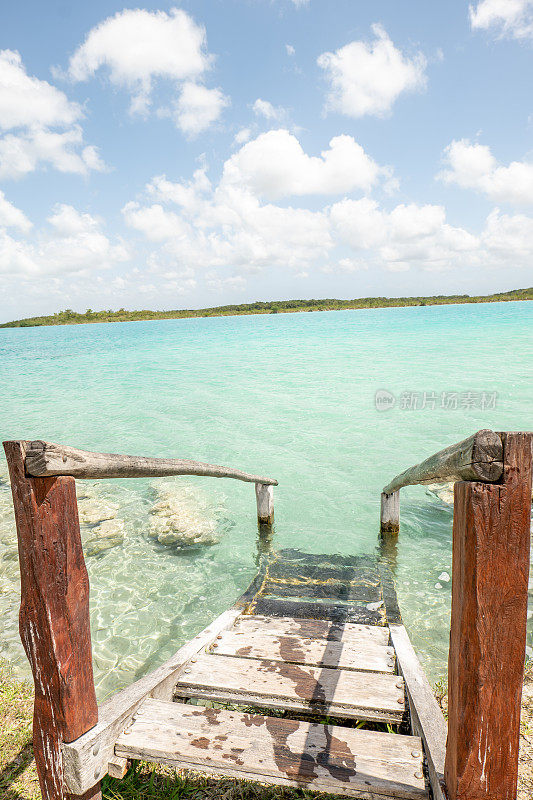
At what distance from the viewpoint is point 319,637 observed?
3064 mm

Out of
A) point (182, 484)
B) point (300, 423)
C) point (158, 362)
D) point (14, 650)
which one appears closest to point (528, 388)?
point (300, 423)

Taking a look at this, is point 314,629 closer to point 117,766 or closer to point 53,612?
point 117,766

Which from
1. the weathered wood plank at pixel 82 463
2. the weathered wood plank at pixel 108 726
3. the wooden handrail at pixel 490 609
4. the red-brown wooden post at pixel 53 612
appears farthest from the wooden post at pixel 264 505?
the wooden handrail at pixel 490 609

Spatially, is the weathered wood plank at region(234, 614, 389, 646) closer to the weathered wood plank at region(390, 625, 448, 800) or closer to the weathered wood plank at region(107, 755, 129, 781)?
the weathered wood plank at region(390, 625, 448, 800)

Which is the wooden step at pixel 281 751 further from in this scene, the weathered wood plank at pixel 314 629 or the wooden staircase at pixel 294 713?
the weathered wood plank at pixel 314 629

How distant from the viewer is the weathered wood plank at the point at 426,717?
168 centimetres

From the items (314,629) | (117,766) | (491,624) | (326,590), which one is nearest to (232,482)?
(326,590)

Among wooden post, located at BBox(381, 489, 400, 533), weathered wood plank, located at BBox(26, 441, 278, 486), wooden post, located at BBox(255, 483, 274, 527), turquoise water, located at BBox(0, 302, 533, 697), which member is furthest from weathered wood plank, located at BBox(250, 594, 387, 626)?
wooden post, located at BBox(255, 483, 274, 527)

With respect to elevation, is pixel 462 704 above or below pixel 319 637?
above

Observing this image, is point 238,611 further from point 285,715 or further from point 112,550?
point 112,550

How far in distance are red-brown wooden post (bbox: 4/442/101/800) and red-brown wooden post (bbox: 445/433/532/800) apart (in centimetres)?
141

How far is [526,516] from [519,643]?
40cm

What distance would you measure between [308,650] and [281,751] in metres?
0.91

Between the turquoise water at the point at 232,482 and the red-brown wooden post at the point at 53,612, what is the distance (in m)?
2.18
